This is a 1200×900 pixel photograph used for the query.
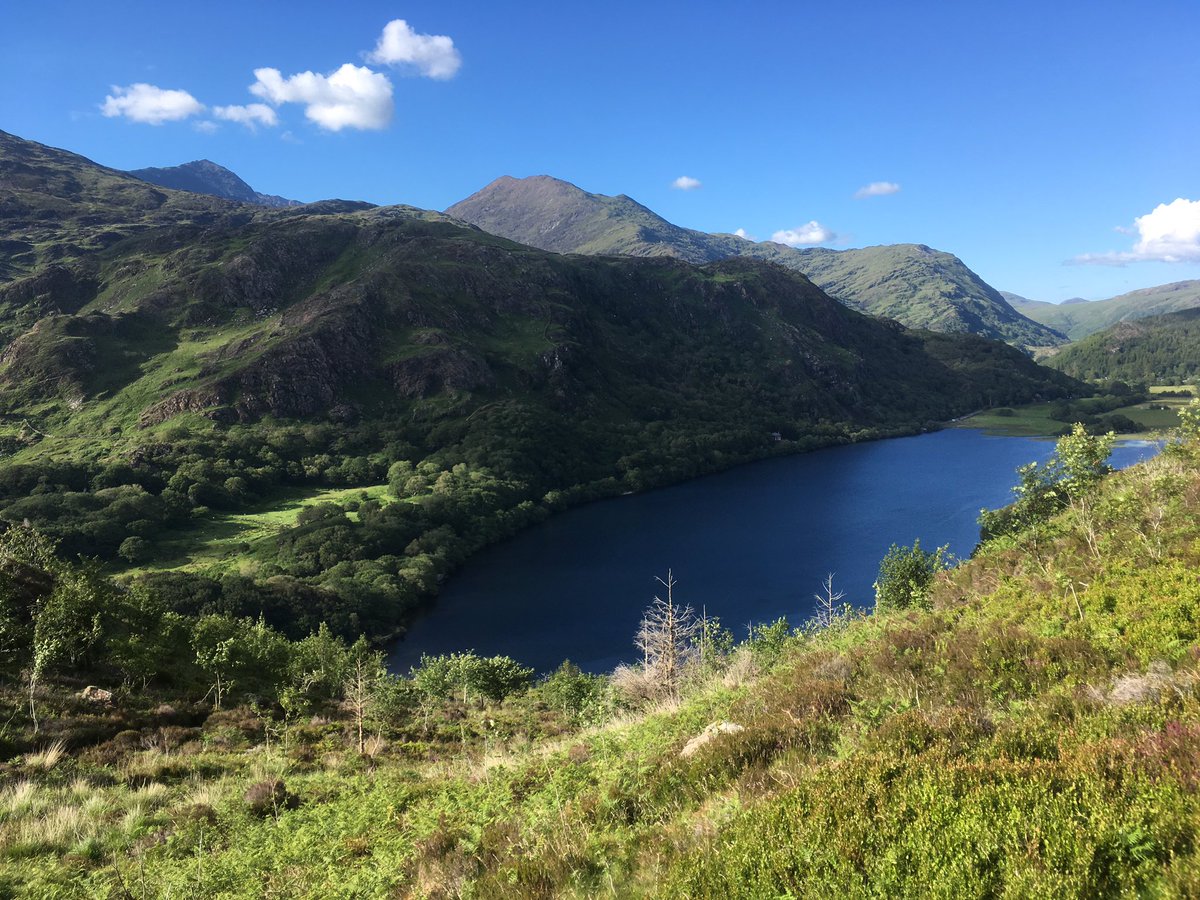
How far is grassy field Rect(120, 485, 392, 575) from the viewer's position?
99.9 metres

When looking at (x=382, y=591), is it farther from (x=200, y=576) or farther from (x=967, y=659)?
(x=967, y=659)

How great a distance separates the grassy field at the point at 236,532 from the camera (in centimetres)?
9988

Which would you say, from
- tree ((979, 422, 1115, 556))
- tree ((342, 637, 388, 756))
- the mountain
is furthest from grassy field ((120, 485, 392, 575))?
tree ((979, 422, 1115, 556))

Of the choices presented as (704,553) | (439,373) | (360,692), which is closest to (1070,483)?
(360,692)

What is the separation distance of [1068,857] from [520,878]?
6378 mm

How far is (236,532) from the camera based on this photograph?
114812 mm

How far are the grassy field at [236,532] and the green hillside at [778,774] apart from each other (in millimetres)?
89350

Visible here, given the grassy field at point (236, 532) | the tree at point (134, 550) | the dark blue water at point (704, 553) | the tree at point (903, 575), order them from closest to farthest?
the tree at point (903, 575)
the dark blue water at point (704, 553)
the grassy field at point (236, 532)
the tree at point (134, 550)

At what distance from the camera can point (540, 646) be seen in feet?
262

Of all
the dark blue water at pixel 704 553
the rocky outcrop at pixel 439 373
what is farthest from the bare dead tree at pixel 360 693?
the rocky outcrop at pixel 439 373

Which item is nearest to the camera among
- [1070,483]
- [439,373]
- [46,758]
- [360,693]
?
[46,758]

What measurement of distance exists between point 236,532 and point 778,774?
13022 centimetres

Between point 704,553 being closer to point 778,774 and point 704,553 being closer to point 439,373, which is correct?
point 778,774

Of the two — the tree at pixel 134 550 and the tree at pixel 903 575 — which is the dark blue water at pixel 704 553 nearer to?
the tree at pixel 903 575
